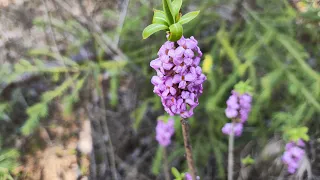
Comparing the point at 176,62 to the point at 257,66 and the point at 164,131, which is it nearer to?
the point at 164,131

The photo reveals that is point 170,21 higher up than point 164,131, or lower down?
higher up

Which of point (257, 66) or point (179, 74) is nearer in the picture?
point (179, 74)

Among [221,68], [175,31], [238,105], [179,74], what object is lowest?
[238,105]

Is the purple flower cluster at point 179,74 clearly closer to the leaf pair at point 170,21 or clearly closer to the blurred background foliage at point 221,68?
the leaf pair at point 170,21

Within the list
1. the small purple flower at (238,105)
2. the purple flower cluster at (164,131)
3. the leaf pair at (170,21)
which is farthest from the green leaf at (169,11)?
the purple flower cluster at (164,131)

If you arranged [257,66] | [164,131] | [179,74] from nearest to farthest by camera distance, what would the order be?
1. [179,74]
2. [164,131]
3. [257,66]

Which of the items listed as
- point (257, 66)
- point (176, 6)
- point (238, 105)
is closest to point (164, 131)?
point (238, 105)

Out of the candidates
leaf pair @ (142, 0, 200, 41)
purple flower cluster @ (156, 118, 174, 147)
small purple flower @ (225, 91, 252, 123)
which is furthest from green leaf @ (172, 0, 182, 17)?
purple flower cluster @ (156, 118, 174, 147)
